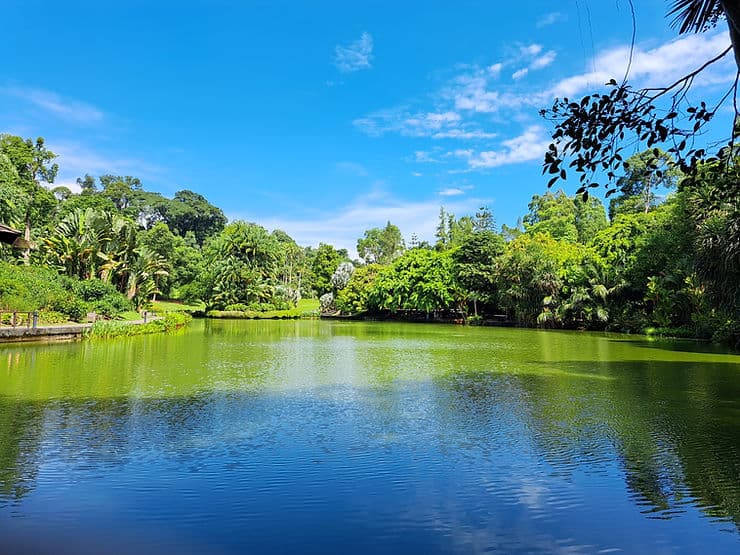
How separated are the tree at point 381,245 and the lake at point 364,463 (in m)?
52.2

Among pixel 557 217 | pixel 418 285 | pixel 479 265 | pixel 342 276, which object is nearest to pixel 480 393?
pixel 479 265

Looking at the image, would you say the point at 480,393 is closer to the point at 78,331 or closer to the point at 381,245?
the point at 78,331

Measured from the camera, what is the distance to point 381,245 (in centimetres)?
6444

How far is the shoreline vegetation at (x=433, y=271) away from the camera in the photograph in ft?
62.5

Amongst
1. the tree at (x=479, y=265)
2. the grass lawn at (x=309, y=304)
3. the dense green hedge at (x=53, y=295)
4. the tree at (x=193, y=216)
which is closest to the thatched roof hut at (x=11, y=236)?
the dense green hedge at (x=53, y=295)

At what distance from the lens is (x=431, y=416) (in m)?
7.47

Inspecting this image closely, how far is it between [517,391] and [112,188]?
7191 centimetres

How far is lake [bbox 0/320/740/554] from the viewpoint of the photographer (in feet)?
12.2

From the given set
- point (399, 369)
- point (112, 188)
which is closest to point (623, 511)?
point (399, 369)

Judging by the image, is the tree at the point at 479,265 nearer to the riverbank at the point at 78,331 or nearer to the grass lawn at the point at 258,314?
the grass lawn at the point at 258,314

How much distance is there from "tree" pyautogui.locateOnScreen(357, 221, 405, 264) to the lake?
52.2 m

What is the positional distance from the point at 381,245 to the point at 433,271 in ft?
82.6

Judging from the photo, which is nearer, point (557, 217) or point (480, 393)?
point (480, 393)

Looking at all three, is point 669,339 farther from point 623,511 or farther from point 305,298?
point 305,298
